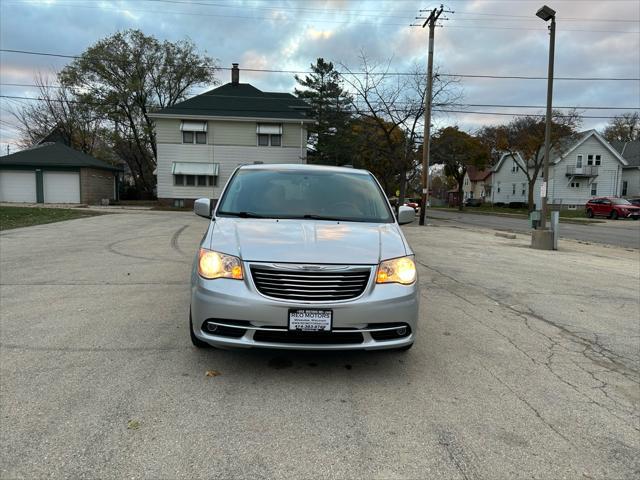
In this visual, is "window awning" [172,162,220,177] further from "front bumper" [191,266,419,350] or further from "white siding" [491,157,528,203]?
Result: "white siding" [491,157,528,203]

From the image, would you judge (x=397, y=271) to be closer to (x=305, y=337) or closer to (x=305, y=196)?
(x=305, y=337)

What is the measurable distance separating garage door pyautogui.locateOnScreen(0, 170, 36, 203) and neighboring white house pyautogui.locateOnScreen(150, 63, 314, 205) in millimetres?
9390

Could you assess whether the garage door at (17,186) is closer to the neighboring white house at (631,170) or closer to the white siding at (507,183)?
the white siding at (507,183)

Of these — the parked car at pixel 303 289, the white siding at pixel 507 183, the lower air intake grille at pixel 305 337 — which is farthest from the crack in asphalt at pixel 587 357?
the white siding at pixel 507 183

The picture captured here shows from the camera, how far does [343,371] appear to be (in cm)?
403

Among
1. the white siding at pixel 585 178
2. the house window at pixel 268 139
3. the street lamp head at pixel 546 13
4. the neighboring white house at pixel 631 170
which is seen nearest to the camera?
the street lamp head at pixel 546 13

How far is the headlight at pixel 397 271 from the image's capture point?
12.3 feet

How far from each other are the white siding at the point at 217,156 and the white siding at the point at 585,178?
36.5 meters

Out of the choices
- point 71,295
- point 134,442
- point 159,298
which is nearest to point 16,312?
point 71,295

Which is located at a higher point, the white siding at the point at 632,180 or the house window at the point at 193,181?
the white siding at the point at 632,180

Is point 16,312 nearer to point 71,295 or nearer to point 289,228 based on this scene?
point 71,295

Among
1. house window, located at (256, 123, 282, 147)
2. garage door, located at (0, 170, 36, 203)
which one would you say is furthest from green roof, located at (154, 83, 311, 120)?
garage door, located at (0, 170, 36, 203)

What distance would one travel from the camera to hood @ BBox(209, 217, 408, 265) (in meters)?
3.66

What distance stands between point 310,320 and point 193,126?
31.9m
